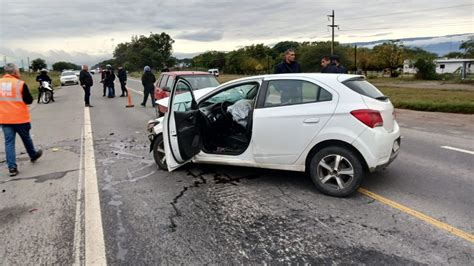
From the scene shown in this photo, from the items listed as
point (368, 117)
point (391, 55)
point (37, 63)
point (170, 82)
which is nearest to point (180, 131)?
point (368, 117)

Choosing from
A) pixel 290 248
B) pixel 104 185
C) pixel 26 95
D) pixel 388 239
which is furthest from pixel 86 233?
pixel 26 95

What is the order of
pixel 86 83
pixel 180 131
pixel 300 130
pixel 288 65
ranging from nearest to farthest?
pixel 300 130 < pixel 180 131 < pixel 288 65 < pixel 86 83

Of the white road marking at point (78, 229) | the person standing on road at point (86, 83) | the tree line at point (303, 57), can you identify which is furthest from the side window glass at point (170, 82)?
Result: the tree line at point (303, 57)

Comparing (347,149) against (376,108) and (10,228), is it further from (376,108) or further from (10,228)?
(10,228)

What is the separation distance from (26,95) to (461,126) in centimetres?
1040

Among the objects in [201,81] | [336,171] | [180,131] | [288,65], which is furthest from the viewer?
[201,81]

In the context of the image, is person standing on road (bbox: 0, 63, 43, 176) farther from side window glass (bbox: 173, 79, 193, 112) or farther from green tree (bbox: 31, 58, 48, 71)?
green tree (bbox: 31, 58, 48, 71)

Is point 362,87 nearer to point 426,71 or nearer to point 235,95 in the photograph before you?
point 235,95

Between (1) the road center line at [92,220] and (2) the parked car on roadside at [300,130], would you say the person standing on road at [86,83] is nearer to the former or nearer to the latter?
(1) the road center line at [92,220]

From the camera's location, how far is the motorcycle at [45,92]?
18.7 meters

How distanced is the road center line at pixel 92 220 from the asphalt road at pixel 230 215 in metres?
0.03

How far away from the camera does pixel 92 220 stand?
13.2ft

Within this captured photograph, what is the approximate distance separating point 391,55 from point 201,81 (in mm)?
72495

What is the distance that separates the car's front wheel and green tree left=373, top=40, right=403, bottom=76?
76.3m
